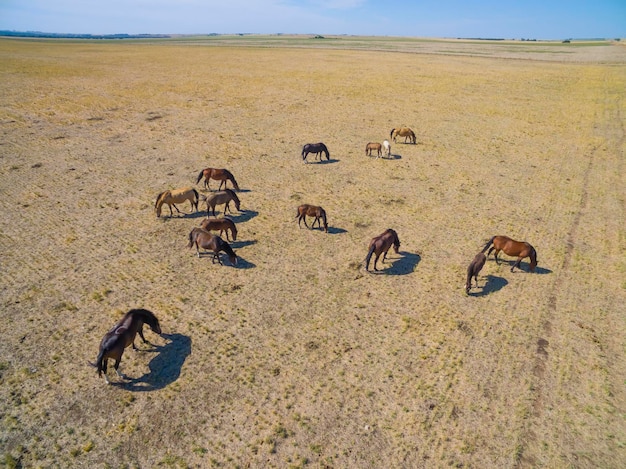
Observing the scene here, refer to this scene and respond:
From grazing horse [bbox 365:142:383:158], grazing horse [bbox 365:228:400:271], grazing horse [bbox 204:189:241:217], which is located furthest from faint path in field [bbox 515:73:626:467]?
grazing horse [bbox 204:189:241:217]

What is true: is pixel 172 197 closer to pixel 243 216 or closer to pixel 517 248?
pixel 243 216

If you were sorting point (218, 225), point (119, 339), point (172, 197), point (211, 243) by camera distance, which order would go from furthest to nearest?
point (172, 197) → point (218, 225) → point (211, 243) → point (119, 339)

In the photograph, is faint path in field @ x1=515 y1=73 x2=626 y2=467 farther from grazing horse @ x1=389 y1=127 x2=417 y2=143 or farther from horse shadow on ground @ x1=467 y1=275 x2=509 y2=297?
grazing horse @ x1=389 y1=127 x2=417 y2=143

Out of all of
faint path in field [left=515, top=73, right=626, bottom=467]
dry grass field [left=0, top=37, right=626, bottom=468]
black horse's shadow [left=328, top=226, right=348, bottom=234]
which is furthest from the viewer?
black horse's shadow [left=328, top=226, right=348, bottom=234]

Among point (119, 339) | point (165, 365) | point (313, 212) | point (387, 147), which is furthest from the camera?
point (387, 147)

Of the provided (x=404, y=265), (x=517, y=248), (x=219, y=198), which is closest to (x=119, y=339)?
(x=219, y=198)

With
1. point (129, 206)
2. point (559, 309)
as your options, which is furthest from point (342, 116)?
point (559, 309)

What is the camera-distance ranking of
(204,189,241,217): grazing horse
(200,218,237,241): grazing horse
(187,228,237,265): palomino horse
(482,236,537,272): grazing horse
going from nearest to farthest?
(482,236,537,272): grazing horse → (187,228,237,265): palomino horse → (200,218,237,241): grazing horse → (204,189,241,217): grazing horse
